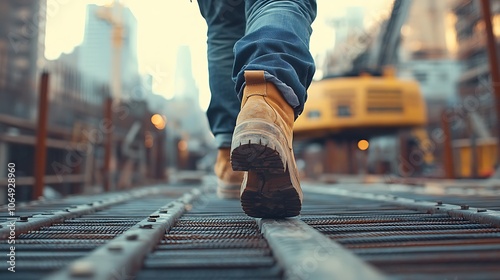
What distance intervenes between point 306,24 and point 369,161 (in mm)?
9545

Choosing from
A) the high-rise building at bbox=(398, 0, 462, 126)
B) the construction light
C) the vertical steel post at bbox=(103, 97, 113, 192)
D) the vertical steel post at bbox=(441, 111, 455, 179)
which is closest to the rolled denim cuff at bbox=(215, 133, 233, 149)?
the vertical steel post at bbox=(103, 97, 113, 192)

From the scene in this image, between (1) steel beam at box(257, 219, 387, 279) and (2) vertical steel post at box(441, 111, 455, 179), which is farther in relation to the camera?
(2) vertical steel post at box(441, 111, 455, 179)

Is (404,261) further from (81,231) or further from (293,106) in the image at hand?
(81,231)

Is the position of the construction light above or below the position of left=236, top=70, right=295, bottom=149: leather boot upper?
above

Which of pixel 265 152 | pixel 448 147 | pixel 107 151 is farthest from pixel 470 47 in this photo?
pixel 265 152

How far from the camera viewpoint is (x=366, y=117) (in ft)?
20.1

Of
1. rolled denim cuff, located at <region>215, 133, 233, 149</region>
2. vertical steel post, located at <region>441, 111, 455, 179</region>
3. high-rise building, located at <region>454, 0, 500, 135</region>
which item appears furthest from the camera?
high-rise building, located at <region>454, 0, 500, 135</region>

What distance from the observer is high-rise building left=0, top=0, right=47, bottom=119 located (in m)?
4.81

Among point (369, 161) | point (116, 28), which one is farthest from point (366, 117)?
point (116, 28)

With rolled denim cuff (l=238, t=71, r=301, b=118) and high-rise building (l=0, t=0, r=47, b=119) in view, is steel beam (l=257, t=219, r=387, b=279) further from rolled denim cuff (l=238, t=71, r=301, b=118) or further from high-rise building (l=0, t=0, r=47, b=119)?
high-rise building (l=0, t=0, r=47, b=119)

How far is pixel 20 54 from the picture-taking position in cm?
549

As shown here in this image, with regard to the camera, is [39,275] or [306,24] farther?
[306,24]

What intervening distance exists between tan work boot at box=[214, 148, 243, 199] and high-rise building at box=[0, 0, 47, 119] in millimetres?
3664

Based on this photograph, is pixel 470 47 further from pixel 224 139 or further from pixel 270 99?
A: pixel 270 99
